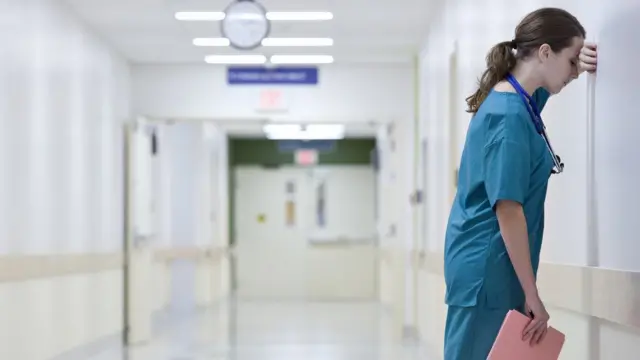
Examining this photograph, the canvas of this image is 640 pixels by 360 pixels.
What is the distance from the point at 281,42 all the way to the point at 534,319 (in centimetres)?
705

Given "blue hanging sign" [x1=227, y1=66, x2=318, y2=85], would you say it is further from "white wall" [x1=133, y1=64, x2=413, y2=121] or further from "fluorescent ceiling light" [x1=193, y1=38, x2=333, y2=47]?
"fluorescent ceiling light" [x1=193, y1=38, x2=333, y2=47]

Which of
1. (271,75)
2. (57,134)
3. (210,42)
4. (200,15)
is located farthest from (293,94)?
(57,134)

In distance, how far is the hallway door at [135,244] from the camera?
380 inches

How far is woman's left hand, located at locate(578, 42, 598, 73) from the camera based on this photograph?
3.01 meters

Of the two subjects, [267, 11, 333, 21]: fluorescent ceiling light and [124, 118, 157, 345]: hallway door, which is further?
[124, 118, 157, 345]: hallway door

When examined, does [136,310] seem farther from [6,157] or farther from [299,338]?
[6,157]

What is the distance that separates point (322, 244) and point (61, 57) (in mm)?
10671

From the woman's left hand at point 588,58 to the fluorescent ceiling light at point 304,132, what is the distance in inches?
481

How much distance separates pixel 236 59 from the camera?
10.1 m

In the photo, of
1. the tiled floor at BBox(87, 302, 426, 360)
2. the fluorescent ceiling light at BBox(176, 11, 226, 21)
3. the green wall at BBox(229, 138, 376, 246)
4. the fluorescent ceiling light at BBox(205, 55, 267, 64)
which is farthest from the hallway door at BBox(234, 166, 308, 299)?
the fluorescent ceiling light at BBox(176, 11, 226, 21)

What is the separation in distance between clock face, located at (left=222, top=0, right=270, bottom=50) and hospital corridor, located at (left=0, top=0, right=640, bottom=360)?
0.05 ft

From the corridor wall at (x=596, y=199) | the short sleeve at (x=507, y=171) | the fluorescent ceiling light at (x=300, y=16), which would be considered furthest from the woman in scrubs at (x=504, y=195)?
the fluorescent ceiling light at (x=300, y=16)

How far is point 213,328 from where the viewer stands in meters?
10.9

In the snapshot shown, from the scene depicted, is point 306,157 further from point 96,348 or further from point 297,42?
point 96,348
